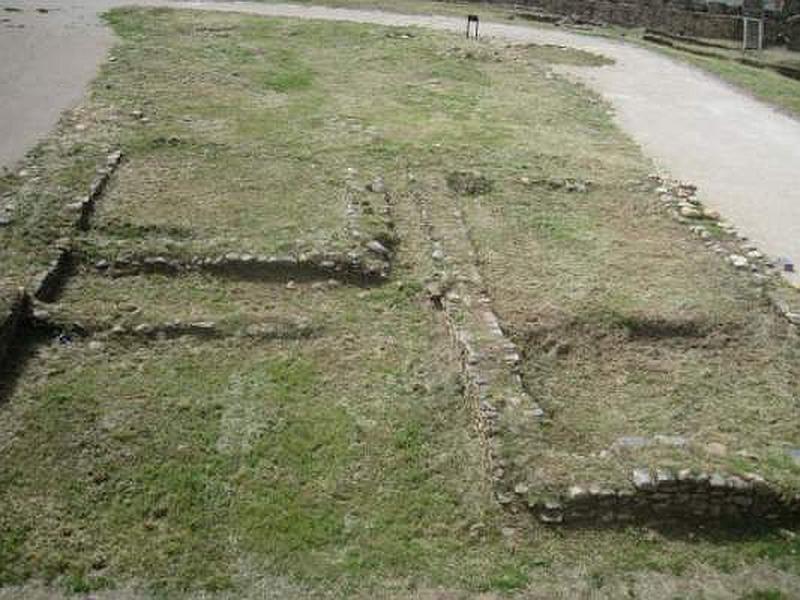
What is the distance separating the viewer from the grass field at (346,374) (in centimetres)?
618

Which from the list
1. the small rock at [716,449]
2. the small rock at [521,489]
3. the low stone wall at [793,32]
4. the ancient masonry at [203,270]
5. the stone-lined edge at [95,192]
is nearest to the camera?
the small rock at [521,489]

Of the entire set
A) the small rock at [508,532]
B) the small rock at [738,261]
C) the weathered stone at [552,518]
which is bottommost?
the small rock at [508,532]

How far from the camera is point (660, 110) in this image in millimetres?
17469

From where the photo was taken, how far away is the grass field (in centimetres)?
618

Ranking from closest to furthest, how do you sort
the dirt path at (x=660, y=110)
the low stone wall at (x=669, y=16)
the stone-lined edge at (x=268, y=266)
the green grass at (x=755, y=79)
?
the stone-lined edge at (x=268, y=266), the dirt path at (x=660, y=110), the green grass at (x=755, y=79), the low stone wall at (x=669, y=16)

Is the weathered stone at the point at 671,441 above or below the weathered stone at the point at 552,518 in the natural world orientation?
above

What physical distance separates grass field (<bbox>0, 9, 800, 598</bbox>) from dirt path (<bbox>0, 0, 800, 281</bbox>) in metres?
1.25

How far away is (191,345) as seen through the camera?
8.34 meters

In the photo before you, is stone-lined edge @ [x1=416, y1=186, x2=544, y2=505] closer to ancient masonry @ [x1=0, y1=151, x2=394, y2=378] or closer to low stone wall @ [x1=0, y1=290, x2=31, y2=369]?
ancient masonry @ [x1=0, y1=151, x2=394, y2=378]

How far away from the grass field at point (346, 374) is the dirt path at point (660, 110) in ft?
4.09

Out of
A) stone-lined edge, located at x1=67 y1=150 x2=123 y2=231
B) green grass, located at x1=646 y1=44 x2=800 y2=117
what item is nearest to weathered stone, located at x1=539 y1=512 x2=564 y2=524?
stone-lined edge, located at x1=67 y1=150 x2=123 y2=231

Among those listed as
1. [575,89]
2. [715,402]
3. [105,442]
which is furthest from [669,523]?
[575,89]

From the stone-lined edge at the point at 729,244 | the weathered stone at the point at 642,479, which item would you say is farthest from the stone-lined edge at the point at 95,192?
the stone-lined edge at the point at 729,244

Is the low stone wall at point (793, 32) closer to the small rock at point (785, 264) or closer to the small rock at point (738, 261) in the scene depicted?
the small rock at point (785, 264)
